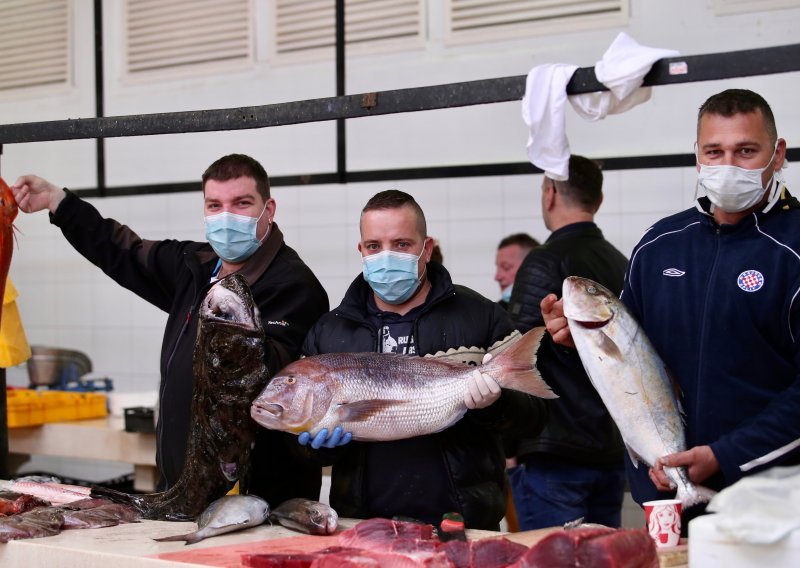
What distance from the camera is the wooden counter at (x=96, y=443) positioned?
638 cm

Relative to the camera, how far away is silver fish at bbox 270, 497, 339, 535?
124 inches

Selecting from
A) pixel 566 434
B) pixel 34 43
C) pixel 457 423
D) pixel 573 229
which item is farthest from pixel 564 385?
pixel 34 43

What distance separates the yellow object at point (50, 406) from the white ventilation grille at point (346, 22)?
292 cm

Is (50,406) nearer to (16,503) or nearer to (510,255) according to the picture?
(510,255)

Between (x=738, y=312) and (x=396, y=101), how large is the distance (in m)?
1.38

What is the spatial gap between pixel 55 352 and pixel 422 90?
5119 millimetres

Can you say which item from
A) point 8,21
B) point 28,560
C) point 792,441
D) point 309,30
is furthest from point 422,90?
point 8,21

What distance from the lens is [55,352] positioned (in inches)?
305

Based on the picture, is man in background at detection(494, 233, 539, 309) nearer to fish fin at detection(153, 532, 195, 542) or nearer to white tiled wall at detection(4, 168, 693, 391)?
white tiled wall at detection(4, 168, 693, 391)

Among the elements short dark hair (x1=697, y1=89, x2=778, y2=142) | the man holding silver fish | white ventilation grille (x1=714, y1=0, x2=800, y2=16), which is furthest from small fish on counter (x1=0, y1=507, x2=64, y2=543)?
white ventilation grille (x1=714, y1=0, x2=800, y2=16)

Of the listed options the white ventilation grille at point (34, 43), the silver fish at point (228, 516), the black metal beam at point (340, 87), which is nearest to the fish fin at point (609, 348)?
the silver fish at point (228, 516)

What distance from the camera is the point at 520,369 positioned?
122 inches

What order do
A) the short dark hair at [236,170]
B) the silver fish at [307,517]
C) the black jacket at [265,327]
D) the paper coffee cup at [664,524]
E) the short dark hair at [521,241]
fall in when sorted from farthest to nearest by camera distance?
the short dark hair at [521,241] → the short dark hair at [236,170] → the black jacket at [265,327] → the silver fish at [307,517] → the paper coffee cup at [664,524]

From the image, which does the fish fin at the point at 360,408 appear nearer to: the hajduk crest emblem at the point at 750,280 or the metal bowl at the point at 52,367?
the hajduk crest emblem at the point at 750,280
